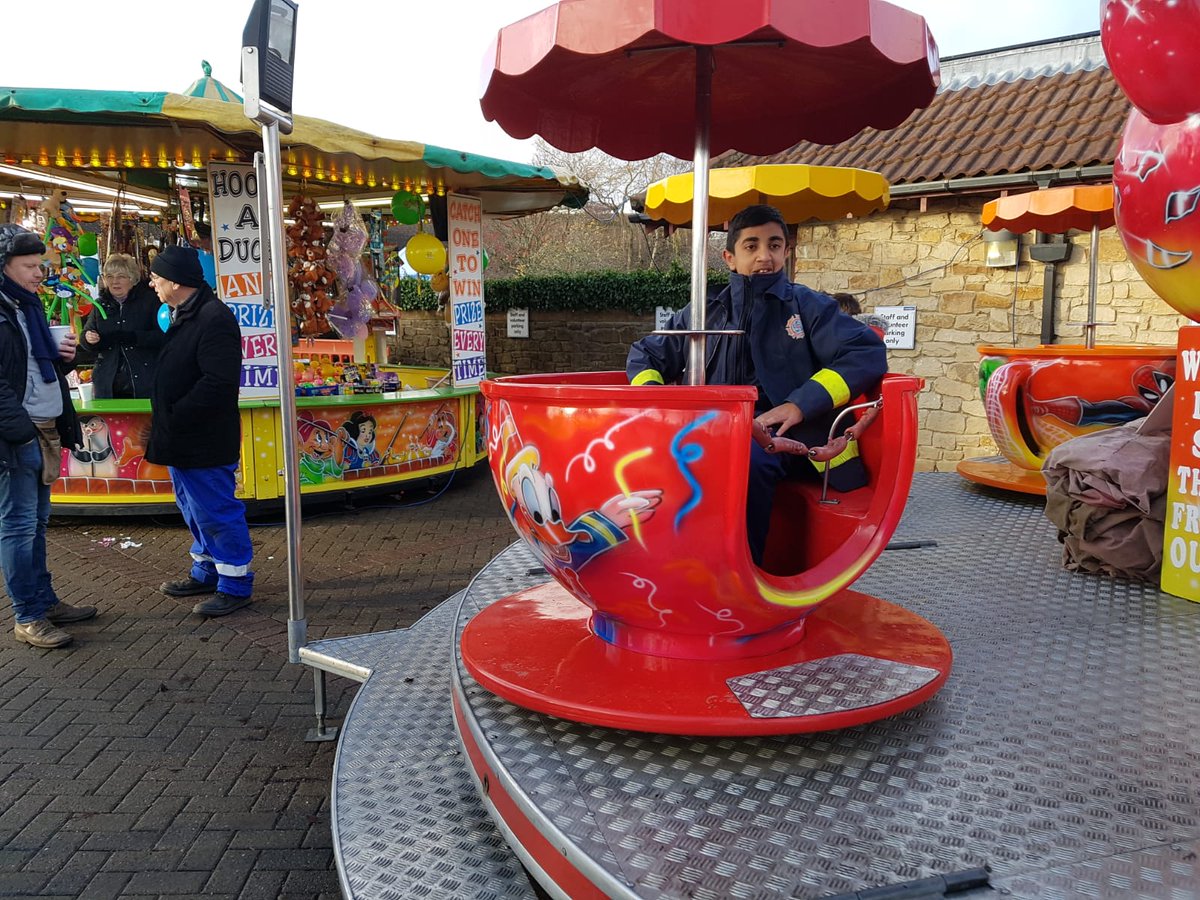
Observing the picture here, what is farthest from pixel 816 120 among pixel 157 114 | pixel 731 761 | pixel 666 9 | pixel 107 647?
pixel 157 114

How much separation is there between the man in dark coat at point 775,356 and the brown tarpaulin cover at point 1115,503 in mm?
991

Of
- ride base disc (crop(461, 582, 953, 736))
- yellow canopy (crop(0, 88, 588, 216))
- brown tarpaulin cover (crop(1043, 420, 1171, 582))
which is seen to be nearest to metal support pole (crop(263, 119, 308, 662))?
ride base disc (crop(461, 582, 953, 736))

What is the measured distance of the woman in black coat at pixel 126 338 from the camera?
6.23 m

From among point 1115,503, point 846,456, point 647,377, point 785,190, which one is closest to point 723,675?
point 846,456

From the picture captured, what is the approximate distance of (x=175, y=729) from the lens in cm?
323

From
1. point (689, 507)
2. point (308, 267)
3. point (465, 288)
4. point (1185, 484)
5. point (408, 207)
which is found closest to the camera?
point (689, 507)

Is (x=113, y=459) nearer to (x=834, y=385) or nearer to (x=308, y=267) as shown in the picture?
(x=308, y=267)

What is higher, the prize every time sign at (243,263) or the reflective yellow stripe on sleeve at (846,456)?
the prize every time sign at (243,263)

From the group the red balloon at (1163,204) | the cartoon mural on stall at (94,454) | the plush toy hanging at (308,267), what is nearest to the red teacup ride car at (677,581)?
the red balloon at (1163,204)

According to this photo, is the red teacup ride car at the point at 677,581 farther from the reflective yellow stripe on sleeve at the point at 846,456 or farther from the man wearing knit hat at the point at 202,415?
the man wearing knit hat at the point at 202,415

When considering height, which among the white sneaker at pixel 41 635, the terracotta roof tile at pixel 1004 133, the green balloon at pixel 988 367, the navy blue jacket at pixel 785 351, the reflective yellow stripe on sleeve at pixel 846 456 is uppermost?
the terracotta roof tile at pixel 1004 133

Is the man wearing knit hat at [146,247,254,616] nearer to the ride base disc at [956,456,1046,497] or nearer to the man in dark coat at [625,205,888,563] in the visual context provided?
the man in dark coat at [625,205,888,563]

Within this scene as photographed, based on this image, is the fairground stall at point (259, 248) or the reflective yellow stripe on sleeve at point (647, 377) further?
the fairground stall at point (259, 248)

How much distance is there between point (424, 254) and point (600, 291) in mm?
5727
